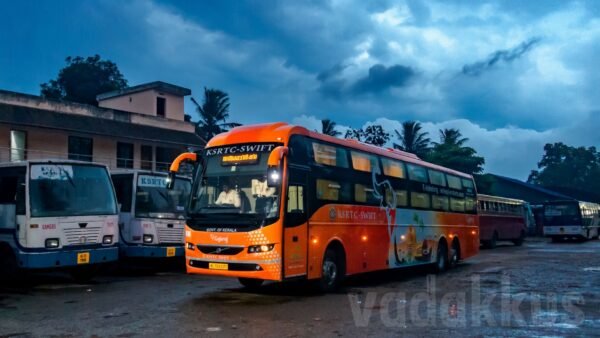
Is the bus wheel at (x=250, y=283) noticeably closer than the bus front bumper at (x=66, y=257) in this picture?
No

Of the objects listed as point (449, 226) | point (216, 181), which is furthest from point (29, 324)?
point (449, 226)

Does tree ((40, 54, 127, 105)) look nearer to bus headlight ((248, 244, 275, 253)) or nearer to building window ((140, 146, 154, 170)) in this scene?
building window ((140, 146, 154, 170))

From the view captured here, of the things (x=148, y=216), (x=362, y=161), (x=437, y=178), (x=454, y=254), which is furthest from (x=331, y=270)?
(x=454, y=254)

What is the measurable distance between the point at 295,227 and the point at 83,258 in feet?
17.4

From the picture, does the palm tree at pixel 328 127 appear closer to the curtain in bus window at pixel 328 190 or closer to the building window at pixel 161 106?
the building window at pixel 161 106

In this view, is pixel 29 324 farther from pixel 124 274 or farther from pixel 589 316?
pixel 589 316

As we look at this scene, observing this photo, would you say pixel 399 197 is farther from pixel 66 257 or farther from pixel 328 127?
pixel 328 127

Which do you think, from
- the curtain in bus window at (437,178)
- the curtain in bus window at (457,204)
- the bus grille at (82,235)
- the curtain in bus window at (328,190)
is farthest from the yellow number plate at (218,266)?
the curtain in bus window at (457,204)

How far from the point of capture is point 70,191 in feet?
42.2

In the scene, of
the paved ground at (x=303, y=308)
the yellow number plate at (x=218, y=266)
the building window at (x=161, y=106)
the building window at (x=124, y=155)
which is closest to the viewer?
the paved ground at (x=303, y=308)

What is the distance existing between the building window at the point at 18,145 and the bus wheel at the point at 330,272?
757 inches

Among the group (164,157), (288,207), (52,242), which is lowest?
(52,242)

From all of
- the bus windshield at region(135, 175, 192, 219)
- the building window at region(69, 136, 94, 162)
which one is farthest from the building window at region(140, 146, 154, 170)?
the bus windshield at region(135, 175, 192, 219)

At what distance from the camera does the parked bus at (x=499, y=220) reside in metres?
29.6
